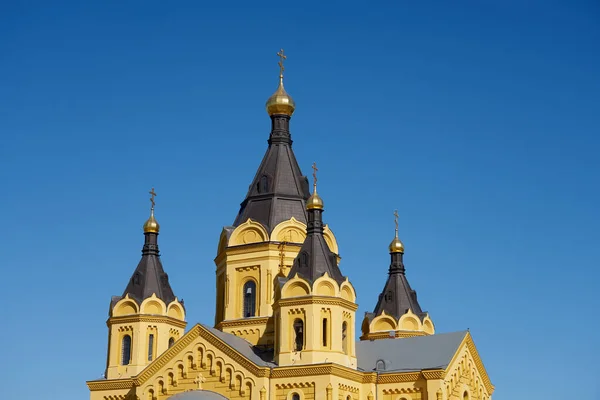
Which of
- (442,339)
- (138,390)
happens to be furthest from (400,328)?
(138,390)

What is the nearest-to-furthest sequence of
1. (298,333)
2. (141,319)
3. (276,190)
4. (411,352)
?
(298,333) → (411,352) → (141,319) → (276,190)

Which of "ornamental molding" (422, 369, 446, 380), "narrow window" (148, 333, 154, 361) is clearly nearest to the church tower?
"narrow window" (148, 333, 154, 361)

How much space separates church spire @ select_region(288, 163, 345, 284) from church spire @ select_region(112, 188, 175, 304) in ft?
23.8

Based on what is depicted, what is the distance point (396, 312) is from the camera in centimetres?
4525

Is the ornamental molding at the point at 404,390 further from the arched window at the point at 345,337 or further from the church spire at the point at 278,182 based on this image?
the church spire at the point at 278,182

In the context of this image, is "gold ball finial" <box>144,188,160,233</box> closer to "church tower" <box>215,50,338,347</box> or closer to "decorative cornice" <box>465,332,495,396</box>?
"church tower" <box>215,50,338,347</box>

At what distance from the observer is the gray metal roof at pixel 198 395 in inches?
1401

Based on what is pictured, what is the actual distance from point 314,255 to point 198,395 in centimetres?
624

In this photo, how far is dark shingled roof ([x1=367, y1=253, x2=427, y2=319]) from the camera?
45.4 metres

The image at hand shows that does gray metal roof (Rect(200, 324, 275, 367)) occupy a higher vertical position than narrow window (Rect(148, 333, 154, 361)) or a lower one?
lower

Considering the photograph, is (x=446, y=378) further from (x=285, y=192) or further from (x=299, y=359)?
(x=285, y=192)

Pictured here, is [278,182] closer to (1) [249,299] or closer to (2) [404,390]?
(1) [249,299]

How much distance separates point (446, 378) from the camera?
120ft

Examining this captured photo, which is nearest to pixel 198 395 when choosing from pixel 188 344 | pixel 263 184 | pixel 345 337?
pixel 188 344
